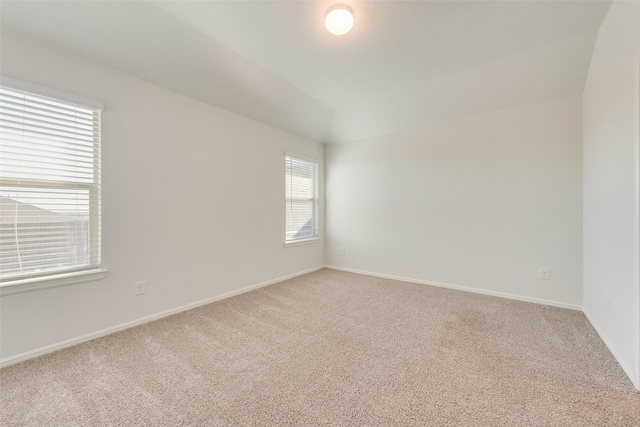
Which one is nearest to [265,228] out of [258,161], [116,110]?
[258,161]

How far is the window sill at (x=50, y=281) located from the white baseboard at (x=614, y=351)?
12.6 ft

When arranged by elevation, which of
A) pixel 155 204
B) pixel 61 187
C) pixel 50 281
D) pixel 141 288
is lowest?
pixel 141 288

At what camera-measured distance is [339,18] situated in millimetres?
1910

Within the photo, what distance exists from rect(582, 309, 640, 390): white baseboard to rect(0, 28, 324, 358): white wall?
11.1ft

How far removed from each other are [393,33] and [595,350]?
3000mm

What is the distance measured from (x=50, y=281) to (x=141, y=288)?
0.63 m

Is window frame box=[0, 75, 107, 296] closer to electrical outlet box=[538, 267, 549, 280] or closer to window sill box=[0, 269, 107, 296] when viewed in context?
window sill box=[0, 269, 107, 296]

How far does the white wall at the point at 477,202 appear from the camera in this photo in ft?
9.15

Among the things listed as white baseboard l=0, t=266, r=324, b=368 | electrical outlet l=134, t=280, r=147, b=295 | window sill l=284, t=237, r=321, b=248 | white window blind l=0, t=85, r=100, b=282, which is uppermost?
white window blind l=0, t=85, r=100, b=282

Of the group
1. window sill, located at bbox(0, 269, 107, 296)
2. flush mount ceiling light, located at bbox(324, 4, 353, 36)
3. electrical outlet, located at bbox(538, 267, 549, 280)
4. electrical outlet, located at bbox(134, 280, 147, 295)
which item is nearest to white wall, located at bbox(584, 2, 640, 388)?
electrical outlet, located at bbox(538, 267, 549, 280)

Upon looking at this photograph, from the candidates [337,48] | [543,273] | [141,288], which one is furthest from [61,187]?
[543,273]

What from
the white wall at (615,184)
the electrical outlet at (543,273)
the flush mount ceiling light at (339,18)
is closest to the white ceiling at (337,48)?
the flush mount ceiling light at (339,18)

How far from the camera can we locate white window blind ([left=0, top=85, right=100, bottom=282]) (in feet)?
5.84

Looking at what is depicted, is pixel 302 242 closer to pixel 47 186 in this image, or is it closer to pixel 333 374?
pixel 333 374
